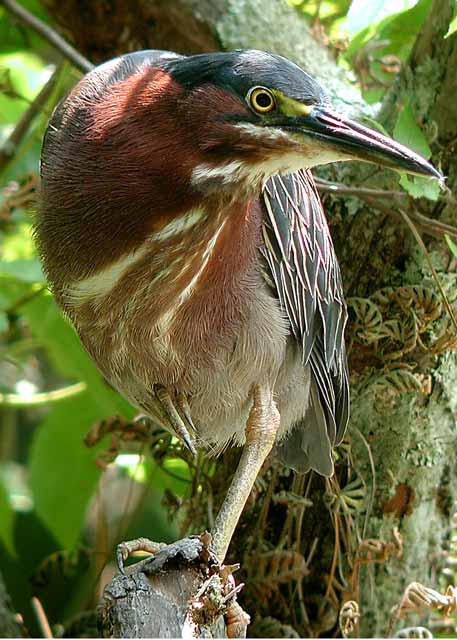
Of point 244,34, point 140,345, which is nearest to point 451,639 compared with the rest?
point 140,345

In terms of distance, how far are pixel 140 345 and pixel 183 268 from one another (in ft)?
0.71

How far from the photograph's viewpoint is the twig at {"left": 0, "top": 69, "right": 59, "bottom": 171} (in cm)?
252

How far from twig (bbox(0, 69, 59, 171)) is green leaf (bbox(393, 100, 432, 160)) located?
1.06 metres

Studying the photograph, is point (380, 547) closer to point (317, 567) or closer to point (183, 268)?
point (317, 567)

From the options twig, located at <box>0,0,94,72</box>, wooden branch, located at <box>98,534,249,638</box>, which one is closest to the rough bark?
wooden branch, located at <box>98,534,249,638</box>

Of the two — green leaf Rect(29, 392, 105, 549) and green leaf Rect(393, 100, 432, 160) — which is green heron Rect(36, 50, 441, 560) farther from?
green leaf Rect(29, 392, 105, 549)

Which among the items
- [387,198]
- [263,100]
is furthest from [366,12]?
[387,198]

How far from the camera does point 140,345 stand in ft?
6.03

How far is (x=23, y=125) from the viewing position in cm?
264

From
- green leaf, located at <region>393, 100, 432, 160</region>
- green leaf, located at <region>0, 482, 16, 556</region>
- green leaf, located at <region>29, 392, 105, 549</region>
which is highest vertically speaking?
green leaf, located at <region>393, 100, 432, 160</region>

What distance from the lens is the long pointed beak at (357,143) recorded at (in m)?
1.43

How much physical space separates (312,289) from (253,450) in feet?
1.12

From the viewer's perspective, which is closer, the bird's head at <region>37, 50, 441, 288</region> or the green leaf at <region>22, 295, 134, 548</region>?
the bird's head at <region>37, 50, 441, 288</region>

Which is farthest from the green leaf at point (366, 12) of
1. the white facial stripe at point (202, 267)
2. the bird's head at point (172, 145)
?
the white facial stripe at point (202, 267)
